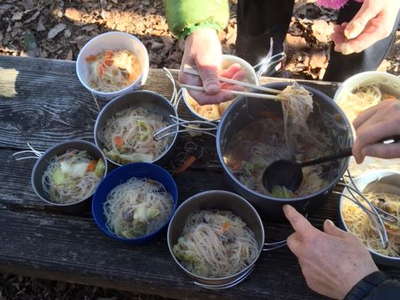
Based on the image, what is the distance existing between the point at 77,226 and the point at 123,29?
2231 mm

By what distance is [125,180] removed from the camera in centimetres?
180

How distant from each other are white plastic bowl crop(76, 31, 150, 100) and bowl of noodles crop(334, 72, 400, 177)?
92 centimetres

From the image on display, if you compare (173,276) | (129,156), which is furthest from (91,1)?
(173,276)

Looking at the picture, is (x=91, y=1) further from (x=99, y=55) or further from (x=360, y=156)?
(x=360, y=156)

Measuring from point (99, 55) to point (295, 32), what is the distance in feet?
5.94

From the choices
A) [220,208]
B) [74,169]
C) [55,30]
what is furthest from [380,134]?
[55,30]

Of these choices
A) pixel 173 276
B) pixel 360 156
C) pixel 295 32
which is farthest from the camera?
pixel 295 32

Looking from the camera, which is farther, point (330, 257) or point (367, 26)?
point (367, 26)

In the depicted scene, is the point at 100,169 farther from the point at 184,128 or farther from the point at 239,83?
the point at 239,83

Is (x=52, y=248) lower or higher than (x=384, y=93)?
lower

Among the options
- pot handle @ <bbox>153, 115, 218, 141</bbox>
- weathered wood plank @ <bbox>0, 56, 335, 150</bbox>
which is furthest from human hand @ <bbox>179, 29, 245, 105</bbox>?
weathered wood plank @ <bbox>0, 56, 335, 150</bbox>

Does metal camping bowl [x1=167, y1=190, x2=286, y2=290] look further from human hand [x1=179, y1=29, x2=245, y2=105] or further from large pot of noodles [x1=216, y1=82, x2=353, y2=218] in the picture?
human hand [x1=179, y1=29, x2=245, y2=105]

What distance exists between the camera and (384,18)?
1896 millimetres

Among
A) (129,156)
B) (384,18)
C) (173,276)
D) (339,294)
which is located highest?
(384,18)
